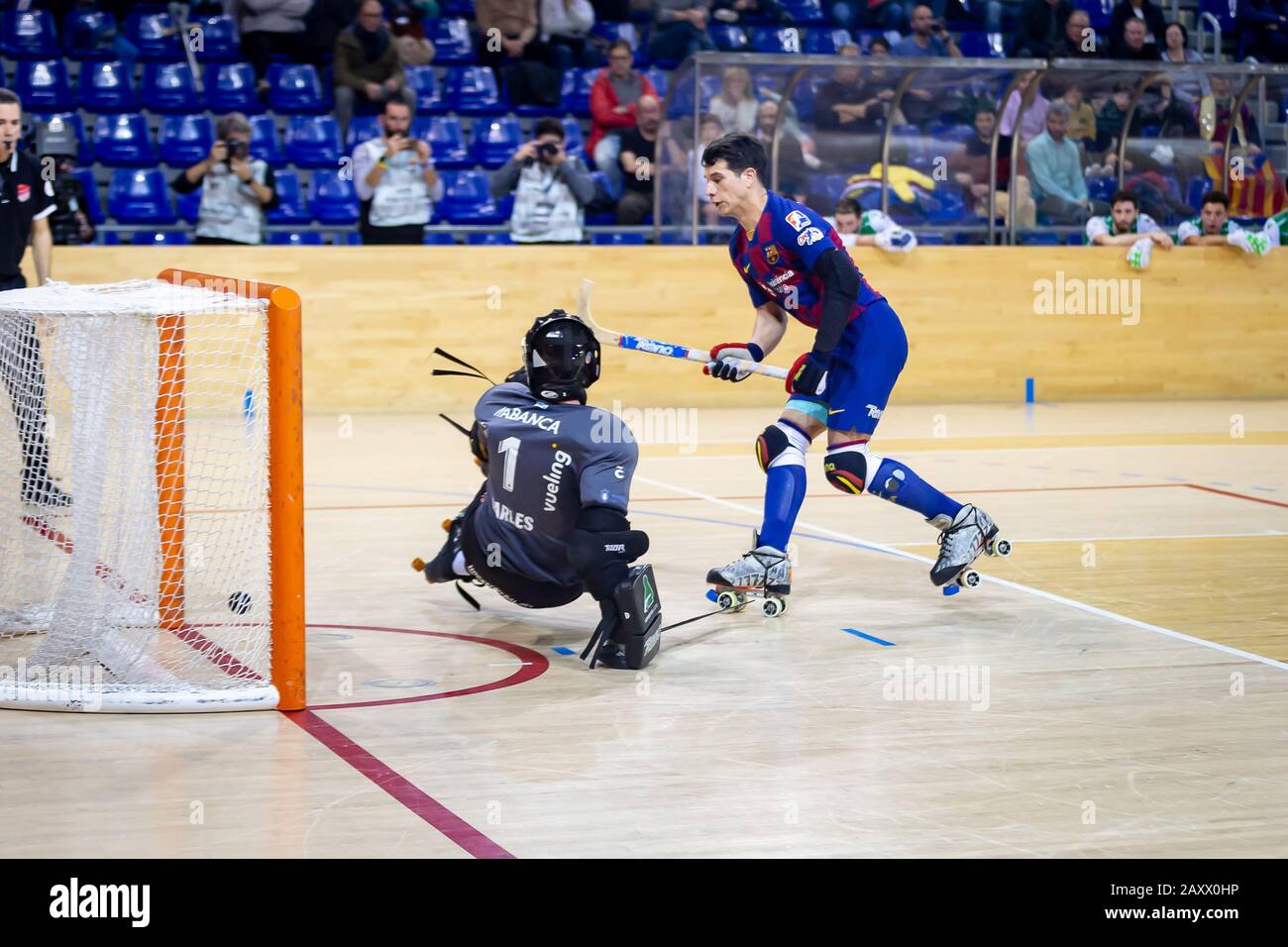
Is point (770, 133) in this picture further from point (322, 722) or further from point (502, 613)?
point (322, 722)

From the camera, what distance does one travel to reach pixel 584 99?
15.2 metres

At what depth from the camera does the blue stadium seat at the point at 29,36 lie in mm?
14156

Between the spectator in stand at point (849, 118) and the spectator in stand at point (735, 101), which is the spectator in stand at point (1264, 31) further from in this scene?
the spectator in stand at point (735, 101)

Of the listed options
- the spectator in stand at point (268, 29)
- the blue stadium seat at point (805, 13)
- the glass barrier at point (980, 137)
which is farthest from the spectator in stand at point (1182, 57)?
the spectator in stand at point (268, 29)

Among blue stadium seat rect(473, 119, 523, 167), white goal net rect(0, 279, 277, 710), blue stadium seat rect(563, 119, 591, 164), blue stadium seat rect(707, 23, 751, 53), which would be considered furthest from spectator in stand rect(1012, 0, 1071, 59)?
white goal net rect(0, 279, 277, 710)

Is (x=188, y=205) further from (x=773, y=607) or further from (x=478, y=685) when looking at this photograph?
(x=478, y=685)

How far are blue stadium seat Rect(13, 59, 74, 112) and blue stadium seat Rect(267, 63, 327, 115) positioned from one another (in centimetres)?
171

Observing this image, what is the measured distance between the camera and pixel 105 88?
14047mm

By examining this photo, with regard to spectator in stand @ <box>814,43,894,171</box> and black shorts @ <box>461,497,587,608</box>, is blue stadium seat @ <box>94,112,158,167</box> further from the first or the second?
black shorts @ <box>461,497,587,608</box>

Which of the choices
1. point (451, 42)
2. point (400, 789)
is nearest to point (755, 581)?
point (400, 789)

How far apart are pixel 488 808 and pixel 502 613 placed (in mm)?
2275

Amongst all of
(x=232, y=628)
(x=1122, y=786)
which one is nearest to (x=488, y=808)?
(x=1122, y=786)

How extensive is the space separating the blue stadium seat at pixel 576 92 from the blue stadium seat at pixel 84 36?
4046mm

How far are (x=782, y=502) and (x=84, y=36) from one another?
10.7 m
